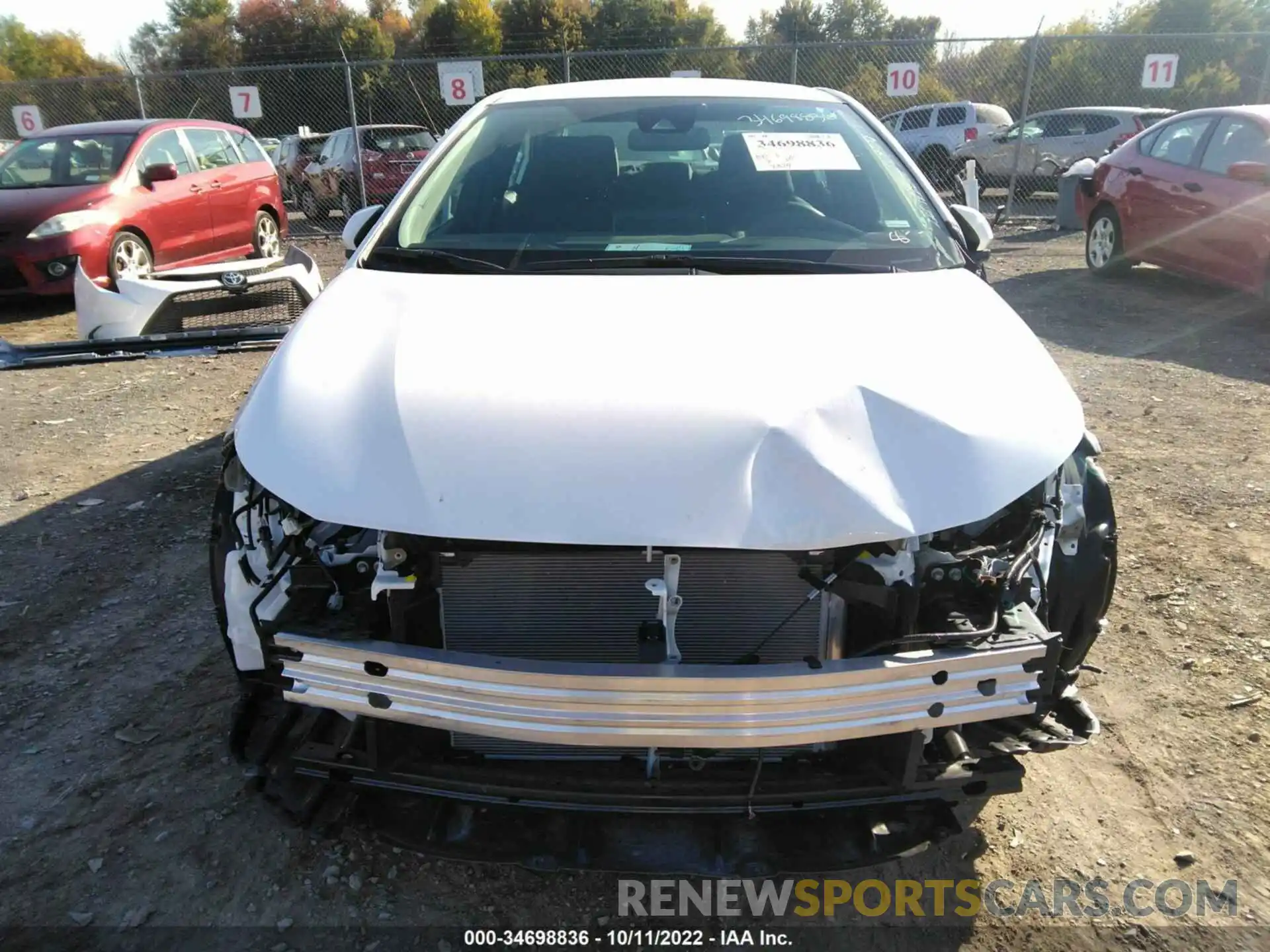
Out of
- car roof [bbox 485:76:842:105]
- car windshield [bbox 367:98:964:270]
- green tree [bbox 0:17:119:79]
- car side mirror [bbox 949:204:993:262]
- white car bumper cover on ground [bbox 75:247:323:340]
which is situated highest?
green tree [bbox 0:17:119:79]

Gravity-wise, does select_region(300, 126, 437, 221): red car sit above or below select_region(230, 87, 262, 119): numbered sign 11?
below

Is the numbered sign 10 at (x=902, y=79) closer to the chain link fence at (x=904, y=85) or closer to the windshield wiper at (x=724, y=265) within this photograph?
the chain link fence at (x=904, y=85)

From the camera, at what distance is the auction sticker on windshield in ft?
10.5

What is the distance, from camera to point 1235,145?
7.61m

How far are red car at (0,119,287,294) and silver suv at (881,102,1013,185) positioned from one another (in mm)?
11118

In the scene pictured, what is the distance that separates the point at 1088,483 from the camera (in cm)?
227

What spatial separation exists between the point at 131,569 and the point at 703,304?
2.78 meters

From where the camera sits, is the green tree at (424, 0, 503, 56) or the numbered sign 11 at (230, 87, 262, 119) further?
the green tree at (424, 0, 503, 56)

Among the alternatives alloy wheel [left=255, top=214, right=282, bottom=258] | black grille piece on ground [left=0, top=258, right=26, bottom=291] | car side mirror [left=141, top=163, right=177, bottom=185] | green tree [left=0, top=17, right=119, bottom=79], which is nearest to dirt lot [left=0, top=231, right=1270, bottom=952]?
black grille piece on ground [left=0, top=258, right=26, bottom=291]

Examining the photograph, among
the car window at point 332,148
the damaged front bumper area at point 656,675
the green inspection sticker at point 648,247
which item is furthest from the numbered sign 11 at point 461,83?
the damaged front bumper area at point 656,675

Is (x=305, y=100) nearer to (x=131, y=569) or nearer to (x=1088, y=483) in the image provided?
(x=131, y=569)

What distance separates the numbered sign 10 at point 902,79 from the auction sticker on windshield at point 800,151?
36.9 ft

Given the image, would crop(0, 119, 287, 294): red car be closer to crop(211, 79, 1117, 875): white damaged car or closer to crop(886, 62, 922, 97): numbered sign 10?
crop(211, 79, 1117, 875): white damaged car

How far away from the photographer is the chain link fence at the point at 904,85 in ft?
45.6
